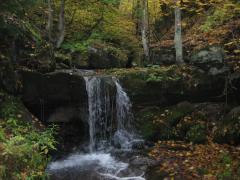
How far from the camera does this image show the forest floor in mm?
8766

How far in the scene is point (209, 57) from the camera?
12961mm

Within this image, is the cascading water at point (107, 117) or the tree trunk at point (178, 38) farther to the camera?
the tree trunk at point (178, 38)

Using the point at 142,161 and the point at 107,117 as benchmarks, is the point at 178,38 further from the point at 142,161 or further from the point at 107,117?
the point at 142,161

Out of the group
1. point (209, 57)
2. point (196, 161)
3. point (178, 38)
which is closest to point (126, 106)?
point (178, 38)

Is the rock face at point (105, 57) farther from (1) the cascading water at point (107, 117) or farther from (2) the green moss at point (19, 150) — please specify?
(2) the green moss at point (19, 150)

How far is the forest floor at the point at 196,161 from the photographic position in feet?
28.8

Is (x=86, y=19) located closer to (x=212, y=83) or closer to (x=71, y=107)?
(x=71, y=107)

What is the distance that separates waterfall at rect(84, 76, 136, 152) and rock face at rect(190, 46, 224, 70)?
3130 millimetres

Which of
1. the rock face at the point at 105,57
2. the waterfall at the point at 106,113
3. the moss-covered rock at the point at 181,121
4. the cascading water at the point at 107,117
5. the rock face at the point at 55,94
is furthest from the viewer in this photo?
the rock face at the point at 105,57

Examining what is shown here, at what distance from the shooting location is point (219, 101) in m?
13.1

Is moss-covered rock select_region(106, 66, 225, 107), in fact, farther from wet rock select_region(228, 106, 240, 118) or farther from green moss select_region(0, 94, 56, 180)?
green moss select_region(0, 94, 56, 180)

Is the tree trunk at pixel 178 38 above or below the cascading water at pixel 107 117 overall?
above

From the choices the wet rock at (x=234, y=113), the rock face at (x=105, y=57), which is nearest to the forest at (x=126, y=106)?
the wet rock at (x=234, y=113)

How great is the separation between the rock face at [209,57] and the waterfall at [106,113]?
3.13 meters
